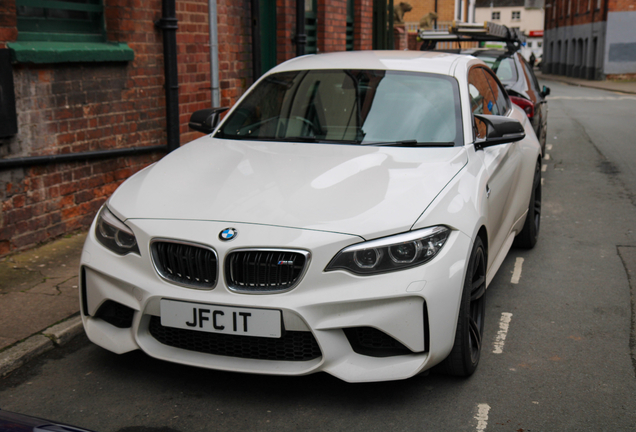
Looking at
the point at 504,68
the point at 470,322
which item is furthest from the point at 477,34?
the point at 470,322

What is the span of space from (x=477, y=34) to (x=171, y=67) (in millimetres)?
6275

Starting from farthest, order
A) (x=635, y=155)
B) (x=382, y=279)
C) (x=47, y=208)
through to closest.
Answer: (x=635, y=155)
(x=47, y=208)
(x=382, y=279)

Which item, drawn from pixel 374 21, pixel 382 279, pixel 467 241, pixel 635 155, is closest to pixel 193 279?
pixel 382 279

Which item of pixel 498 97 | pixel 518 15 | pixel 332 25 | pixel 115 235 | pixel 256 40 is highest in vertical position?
pixel 518 15

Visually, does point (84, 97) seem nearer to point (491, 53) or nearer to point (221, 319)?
point (221, 319)

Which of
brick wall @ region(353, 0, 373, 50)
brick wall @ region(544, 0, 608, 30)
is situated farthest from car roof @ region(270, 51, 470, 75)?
brick wall @ region(544, 0, 608, 30)

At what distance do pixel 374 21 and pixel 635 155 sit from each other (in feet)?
24.8

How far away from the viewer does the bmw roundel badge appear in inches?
129

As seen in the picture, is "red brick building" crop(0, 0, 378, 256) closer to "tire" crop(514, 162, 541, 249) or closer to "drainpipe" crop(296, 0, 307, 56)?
"drainpipe" crop(296, 0, 307, 56)

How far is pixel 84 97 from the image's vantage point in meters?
6.53

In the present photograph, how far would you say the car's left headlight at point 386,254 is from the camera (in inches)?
126

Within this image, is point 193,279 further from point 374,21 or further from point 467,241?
point 374,21

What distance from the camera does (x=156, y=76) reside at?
7578 mm

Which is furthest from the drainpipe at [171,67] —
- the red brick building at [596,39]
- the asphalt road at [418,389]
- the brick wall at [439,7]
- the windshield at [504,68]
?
the red brick building at [596,39]
